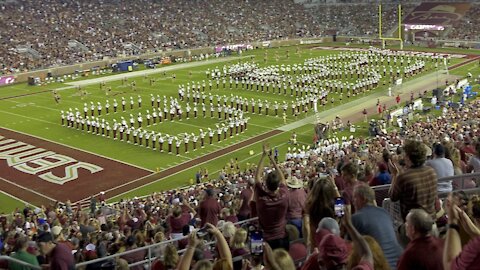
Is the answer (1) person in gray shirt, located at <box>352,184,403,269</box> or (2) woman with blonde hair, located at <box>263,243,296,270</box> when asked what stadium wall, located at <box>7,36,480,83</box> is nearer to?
(1) person in gray shirt, located at <box>352,184,403,269</box>

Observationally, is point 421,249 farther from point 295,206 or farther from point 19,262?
point 19,262

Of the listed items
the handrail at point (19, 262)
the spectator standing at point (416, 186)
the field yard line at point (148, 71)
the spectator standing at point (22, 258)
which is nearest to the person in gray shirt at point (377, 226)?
the spectator standing at point (416, 186)

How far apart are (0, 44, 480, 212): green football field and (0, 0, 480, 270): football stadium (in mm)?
147

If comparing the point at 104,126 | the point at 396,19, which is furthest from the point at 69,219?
the point at 396,19

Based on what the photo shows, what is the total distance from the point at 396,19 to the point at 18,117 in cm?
4459

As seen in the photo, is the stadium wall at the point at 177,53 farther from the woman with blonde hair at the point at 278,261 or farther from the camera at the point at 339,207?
the woman with blonde hair at the point at 278,261

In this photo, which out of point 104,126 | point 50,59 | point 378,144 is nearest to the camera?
point 378,144

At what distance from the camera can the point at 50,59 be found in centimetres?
4691

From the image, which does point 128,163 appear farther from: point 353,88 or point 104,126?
point 353,88

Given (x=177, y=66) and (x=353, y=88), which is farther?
(x=177, y=66)

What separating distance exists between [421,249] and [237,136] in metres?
21.8

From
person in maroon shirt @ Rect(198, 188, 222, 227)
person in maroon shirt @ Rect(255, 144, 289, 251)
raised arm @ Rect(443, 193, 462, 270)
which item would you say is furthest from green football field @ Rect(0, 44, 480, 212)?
raised arm @ Rect(443, 193, 462, 270)

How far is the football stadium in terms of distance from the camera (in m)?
5.29

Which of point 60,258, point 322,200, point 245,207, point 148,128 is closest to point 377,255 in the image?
point 322,200
